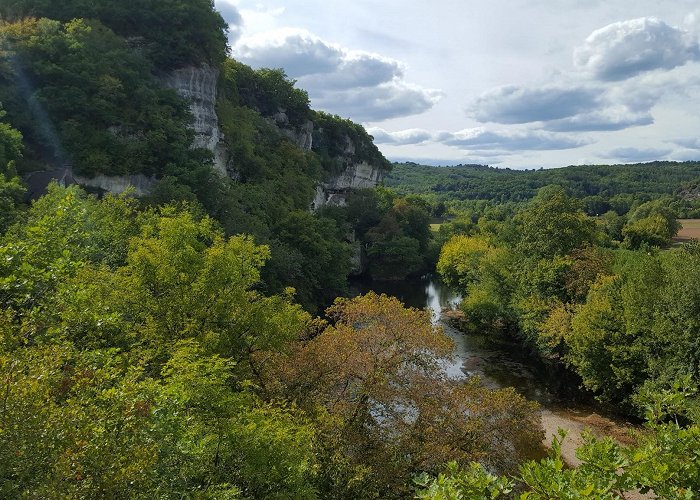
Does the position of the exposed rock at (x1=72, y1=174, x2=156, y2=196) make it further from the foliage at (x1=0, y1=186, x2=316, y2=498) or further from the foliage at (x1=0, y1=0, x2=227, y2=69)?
the foliage at (x1=0, y1=0, x2=227, y2=69)

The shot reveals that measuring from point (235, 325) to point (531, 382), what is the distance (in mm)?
21005

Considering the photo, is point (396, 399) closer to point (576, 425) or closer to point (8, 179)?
point (576, 425)

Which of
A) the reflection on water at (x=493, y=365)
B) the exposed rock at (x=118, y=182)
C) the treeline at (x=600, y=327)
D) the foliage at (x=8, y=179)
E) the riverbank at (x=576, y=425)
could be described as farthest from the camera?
the exposed rock at (x=118, y=182)

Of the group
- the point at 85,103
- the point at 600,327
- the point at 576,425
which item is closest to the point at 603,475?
the point at 576,425

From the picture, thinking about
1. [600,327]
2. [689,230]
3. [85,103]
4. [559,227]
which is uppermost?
[85,103]

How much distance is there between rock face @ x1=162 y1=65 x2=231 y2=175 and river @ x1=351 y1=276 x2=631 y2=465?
2508cm

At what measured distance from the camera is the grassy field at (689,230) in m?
69.5

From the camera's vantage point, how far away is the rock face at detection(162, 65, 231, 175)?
4081cm

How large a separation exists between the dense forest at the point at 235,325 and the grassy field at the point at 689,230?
1608 inches

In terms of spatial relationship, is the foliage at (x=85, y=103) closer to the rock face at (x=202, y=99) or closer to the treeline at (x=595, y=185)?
the rock face at (x=202, y=99)

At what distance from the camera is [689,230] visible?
7694cm

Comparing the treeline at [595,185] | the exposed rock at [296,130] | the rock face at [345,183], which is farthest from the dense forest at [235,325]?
the treeline at [595,185]

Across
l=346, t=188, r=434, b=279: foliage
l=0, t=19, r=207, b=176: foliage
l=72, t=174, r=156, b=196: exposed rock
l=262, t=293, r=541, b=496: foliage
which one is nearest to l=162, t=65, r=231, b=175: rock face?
l=0, t=19, r=207, b=176: foliage

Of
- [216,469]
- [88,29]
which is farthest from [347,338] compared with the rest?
[88,29]
